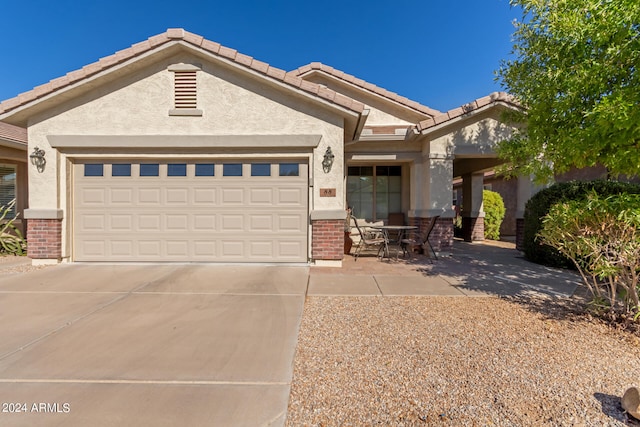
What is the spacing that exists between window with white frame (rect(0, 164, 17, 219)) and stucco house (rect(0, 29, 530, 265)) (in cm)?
422

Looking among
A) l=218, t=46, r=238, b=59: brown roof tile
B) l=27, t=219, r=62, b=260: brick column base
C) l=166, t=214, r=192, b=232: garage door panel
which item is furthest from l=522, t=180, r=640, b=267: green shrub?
l=27, t=219, r=62, b=260: brick column base

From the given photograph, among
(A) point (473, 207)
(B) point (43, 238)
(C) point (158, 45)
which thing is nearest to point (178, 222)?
(B) point (43, 238)

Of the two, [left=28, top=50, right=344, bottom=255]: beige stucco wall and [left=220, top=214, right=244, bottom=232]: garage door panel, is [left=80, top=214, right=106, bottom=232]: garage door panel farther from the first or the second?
[left=220, top=214, right=244, bottom=232]: garage door panel

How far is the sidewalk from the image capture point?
16.7ft

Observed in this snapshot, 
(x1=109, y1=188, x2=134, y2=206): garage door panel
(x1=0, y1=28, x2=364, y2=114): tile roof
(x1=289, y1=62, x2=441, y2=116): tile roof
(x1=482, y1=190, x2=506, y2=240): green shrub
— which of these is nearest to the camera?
(x1=0, y1=28, x2=364, y2=114): tile roof

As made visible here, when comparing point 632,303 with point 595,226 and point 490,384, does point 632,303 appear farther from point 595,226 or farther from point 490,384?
point 490,384

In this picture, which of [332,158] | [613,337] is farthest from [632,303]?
[332,158]

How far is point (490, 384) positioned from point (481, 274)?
14.5 ft

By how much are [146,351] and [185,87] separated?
239 inches

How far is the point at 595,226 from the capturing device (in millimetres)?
3682

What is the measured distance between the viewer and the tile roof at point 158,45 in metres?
6.46

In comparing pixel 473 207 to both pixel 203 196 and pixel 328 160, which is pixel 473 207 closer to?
pixel 328 160

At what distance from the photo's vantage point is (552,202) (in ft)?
23.4

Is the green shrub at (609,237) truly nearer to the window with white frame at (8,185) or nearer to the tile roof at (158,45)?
the tile roof at (158,45)
